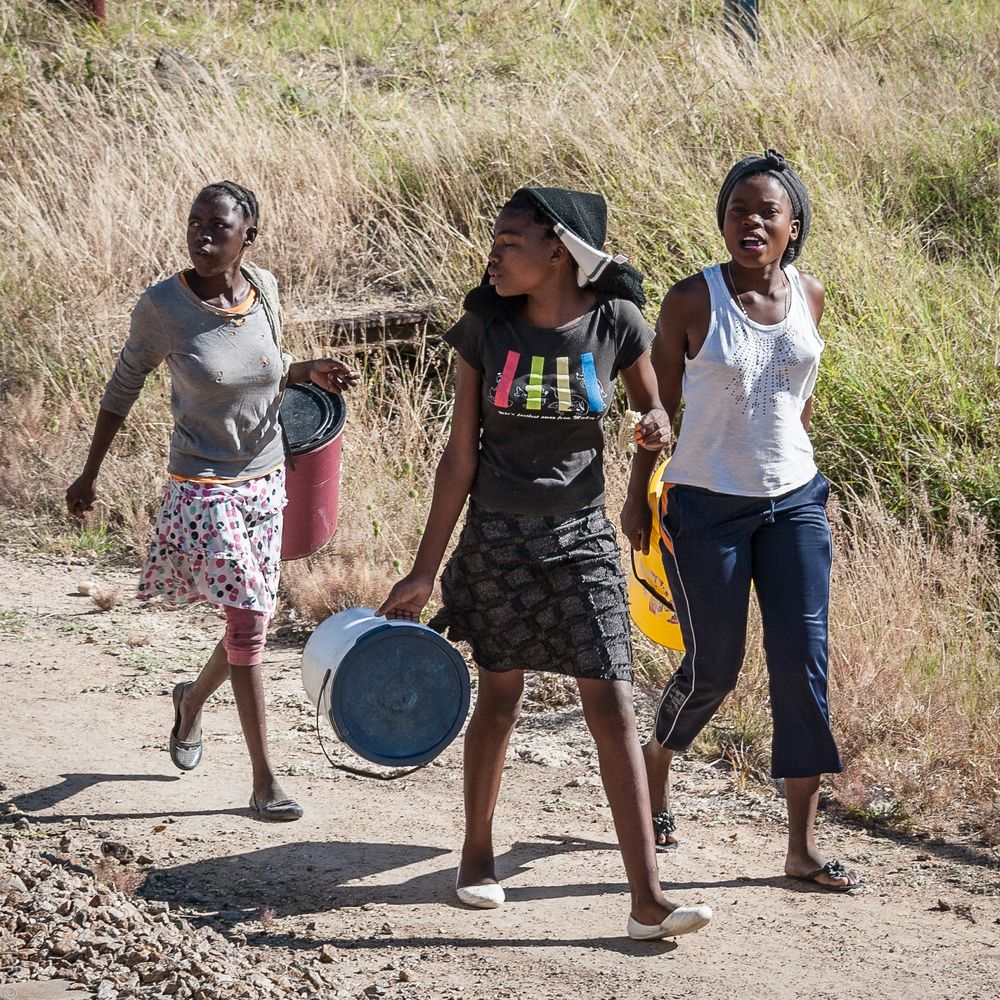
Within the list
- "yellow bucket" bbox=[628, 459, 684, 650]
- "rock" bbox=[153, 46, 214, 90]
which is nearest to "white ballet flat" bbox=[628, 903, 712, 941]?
"yellow bucket" bbox=[628, 459, 684, 650]

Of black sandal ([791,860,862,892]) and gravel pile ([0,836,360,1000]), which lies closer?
gravel pile ([0,836,360,1000])

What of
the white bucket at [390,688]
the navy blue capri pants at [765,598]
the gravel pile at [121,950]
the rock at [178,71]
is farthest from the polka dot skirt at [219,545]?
the rock at [178,71]

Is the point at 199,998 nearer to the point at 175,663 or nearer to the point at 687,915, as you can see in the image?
the point at 687,915

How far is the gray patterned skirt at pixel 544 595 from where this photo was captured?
3281mm

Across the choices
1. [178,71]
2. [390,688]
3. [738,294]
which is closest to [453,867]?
[390,688]

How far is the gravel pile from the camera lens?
2990mm

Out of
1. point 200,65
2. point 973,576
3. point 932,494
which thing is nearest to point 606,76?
point 200,65

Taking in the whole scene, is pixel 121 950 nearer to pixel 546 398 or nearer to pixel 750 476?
pixel 546 398

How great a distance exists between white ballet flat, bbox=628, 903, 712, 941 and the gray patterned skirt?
21.6 inches

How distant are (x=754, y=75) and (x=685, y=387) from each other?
658 cm

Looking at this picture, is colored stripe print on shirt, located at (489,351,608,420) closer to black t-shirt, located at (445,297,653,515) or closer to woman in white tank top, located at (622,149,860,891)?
black t-shirt, located at (445,297,653,515)

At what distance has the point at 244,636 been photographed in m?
3.92

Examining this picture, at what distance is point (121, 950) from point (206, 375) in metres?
A: 1.53

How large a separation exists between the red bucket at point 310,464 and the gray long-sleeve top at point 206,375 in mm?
364
